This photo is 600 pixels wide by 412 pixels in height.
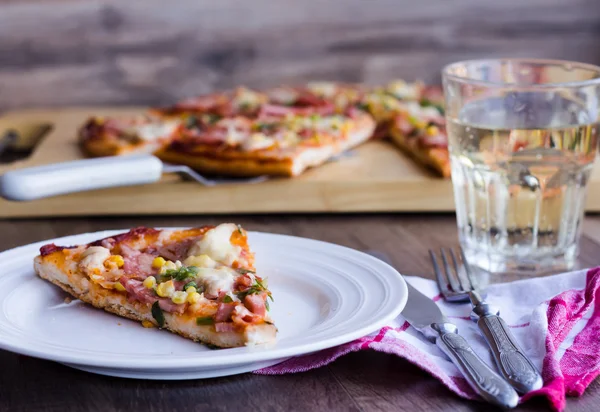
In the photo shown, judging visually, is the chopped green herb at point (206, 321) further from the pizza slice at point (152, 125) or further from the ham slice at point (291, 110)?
the ham slice at point (291, 110)

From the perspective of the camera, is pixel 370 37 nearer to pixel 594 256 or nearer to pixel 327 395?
pixel 594 256

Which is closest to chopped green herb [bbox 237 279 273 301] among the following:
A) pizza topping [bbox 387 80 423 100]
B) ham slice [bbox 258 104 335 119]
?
ham slice [bbox 258 104 335 119]

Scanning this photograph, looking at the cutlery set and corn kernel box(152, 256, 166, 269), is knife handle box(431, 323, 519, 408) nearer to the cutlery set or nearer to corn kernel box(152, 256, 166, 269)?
the cutlery set

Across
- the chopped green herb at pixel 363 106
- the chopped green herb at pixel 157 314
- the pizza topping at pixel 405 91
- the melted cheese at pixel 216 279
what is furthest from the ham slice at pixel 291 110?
the chopped green herb at pixel 157 314

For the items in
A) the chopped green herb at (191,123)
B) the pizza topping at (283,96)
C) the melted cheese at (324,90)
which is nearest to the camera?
the chopped green herb at (191,123)

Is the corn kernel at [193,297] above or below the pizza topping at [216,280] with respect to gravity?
above
